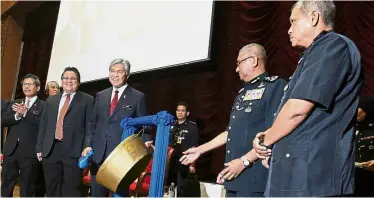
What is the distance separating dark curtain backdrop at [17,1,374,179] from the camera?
128 inches

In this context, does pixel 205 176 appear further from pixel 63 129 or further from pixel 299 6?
pixel 299 6

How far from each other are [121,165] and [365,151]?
144 centimetres

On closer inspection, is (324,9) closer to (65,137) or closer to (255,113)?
(255,113)

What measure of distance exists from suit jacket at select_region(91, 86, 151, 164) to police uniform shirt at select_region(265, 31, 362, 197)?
62.3 inches

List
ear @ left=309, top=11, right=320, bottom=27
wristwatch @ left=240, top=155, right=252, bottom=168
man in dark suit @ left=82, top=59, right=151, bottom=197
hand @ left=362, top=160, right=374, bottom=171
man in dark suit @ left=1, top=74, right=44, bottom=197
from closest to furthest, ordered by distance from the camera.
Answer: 1. ear @ left=309, top=11, right=320, bottom=27
2. wristwatch @ left=240, top=155, right=252, bottom=168
3. hand @ left=362, top=160, right=374, bottom=171
4. man in dark suit @ left=82, top=59, right=151, bottom=197
5. man in dark suit @ left=1, top=74, right=44, bottom=197

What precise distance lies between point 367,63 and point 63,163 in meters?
2.36

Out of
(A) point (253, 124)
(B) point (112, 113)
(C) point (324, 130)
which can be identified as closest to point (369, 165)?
(A) point (253, 124)

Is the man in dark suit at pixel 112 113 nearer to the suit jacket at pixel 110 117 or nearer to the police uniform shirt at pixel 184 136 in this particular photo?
the suit jacket at pixel 110 117

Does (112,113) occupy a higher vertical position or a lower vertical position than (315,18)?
lower

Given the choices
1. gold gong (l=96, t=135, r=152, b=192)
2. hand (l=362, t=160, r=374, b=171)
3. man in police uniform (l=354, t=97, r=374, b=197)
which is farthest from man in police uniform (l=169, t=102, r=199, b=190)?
gold gong (l=96, t=135, r=152, b=192)

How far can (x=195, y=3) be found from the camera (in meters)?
4.29

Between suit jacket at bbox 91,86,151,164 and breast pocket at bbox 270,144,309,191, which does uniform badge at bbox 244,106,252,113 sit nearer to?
breast pocket at bbox 270,144,309,191

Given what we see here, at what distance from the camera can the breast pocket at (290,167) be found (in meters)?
1.20

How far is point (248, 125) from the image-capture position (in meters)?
1.90
